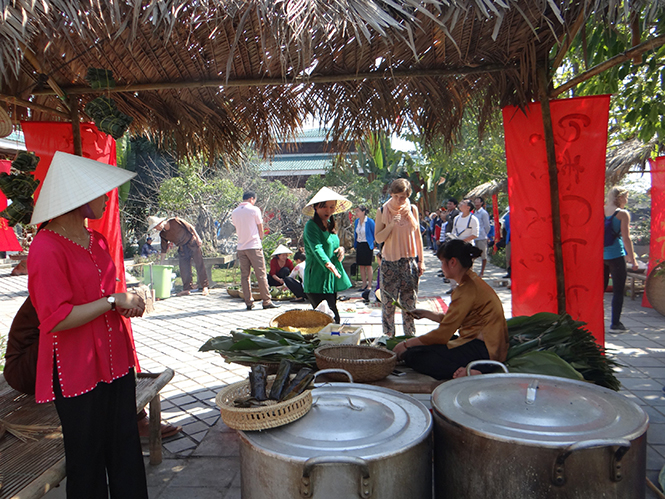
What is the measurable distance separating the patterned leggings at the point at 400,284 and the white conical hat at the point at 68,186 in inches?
141

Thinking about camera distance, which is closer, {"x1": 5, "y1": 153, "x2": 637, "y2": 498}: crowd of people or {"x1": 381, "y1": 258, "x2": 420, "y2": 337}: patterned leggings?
{"x1": 5, "y1": 153, "x2": 637, "y2": 498}: crowd of people

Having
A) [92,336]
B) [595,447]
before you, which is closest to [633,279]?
[595,447]

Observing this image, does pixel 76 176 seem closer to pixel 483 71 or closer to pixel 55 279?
pixel 55 279

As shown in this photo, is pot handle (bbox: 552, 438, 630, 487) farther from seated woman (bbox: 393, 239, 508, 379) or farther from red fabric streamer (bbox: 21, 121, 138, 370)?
red fabric streamer (bbox: 21, 121, 138, 370)

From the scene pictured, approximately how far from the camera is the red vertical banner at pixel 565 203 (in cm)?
368

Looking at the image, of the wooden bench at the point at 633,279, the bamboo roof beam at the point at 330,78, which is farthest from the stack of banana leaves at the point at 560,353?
the wooden bench at the point at 633,279

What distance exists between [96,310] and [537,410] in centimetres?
197

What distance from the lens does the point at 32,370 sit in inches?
110

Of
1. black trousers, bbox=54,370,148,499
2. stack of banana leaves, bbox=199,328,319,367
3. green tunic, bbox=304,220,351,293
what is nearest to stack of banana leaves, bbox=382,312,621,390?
stack of banana leaves, bbox=199,328,319,367

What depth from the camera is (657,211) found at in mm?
7324

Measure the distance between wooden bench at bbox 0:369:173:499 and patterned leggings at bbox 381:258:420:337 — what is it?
9.31 feet

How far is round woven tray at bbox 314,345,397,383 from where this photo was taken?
3158mm

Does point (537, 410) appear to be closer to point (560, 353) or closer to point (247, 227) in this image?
point (560, 353)

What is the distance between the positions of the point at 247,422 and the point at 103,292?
3.15 feet
